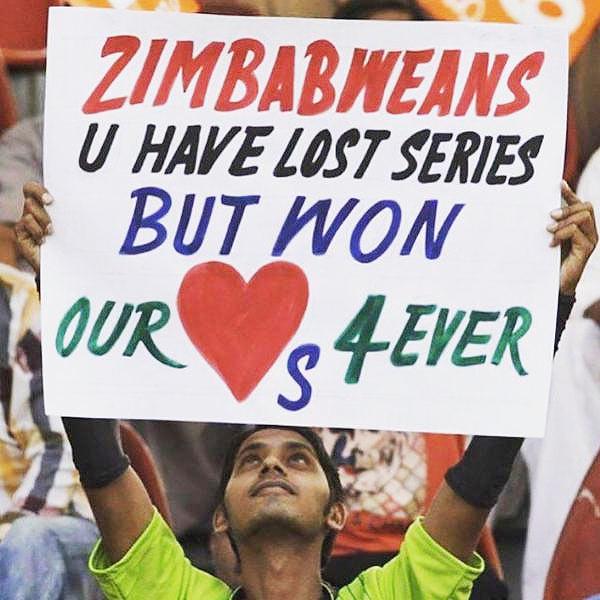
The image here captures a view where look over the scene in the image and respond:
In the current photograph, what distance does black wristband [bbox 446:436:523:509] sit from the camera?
3.21 metres

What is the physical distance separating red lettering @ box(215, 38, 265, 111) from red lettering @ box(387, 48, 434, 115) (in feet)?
0.74

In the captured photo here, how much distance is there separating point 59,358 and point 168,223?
282 millimetres

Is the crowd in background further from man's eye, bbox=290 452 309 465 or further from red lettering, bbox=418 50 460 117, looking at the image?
red lettering, bbox=418 50 460 117

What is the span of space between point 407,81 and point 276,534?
0.80m

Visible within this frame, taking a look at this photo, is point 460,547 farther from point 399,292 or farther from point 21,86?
point 21,86

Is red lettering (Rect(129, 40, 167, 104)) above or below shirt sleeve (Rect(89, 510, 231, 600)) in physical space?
above

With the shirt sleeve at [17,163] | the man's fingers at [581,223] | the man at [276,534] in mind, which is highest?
the shirt sleeve at [17,163]

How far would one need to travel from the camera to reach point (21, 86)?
4.35 meters

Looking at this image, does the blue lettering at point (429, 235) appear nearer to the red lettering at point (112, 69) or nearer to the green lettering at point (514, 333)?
the green lettering at point (514, 333)

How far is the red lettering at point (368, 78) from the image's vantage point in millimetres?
3154

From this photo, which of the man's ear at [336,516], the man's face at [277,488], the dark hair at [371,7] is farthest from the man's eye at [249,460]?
the dark hair at [371,7]

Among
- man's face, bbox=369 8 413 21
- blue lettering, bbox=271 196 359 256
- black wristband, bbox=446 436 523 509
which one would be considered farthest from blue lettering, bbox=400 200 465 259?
man's face, bbox=369 8 413 21

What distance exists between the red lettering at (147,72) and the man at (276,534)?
24 cm

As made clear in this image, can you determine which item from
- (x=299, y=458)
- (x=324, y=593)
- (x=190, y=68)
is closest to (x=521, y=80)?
(x=190, y=68)
